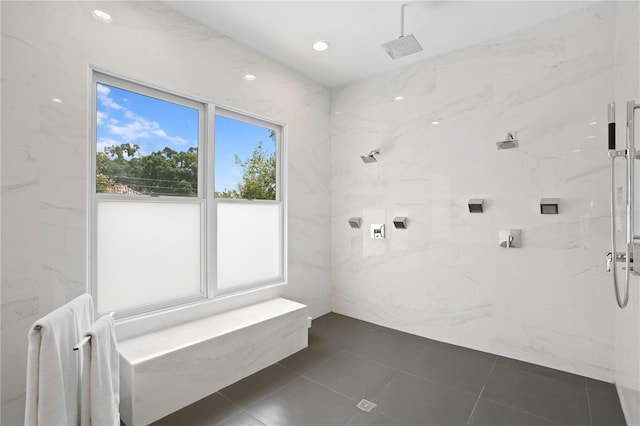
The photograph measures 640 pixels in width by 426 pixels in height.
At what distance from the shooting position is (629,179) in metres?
1.43

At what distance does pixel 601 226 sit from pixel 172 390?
3197 mm

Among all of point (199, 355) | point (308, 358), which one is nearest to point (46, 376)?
point (199, 355)

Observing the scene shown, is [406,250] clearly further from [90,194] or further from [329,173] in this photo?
[90,194]

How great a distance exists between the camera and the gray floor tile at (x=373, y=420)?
6.06 feet

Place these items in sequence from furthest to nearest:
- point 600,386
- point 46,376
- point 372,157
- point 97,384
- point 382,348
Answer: point 372,157 < point 382,348 < point 600,386 < point 97,384 < point 46,376

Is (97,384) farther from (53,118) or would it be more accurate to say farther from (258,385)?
(53,118)

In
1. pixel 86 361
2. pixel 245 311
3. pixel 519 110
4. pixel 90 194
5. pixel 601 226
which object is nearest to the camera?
pixel 86 361

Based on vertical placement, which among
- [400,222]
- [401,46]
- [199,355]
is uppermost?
[401,46]

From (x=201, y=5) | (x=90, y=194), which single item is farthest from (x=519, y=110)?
(x=90, y=194)

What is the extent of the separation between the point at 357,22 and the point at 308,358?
9.45 feet

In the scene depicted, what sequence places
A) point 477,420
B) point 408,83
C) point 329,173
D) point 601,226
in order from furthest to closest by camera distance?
point 329,173 → point 408,83 → point 601,226 → point 477,420

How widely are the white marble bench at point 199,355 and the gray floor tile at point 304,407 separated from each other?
1.24 feet

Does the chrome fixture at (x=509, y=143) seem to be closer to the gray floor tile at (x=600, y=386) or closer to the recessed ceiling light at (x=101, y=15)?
the gray floor tile at (x=600, y=386)

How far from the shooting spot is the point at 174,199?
2.46 meters
